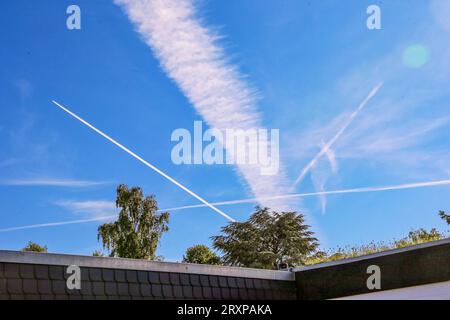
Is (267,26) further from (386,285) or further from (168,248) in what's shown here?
Answer: (168,248)

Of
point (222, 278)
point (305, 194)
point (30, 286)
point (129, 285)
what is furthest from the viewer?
point (305, 194)

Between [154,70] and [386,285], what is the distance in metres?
21.6

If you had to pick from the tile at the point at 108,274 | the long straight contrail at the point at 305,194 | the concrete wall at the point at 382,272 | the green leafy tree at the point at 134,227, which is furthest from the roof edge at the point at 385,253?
the green leafy tree at the point at 134,227

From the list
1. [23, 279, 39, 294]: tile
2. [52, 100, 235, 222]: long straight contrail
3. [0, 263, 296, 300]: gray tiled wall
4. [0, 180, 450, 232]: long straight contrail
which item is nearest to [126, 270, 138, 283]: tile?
[0, 263, 296, 300]: gray tiled wall

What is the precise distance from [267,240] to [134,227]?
10.7 m

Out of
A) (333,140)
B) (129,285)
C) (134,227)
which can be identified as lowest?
(129,285)

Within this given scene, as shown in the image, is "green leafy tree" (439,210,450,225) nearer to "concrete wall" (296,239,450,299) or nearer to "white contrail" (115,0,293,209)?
"white contrail" (115,0,293,209)

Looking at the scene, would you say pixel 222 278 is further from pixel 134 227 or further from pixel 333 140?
pixel 134 227

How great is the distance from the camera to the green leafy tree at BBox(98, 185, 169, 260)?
1590 inches

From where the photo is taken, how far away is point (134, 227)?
40969 mm

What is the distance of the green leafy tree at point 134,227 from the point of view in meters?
40.4

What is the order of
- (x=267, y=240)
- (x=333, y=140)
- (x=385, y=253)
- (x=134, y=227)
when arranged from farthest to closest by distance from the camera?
(x=267, y=240), (x=134, y=227), (x=333, y=140), (x=385, y=253)

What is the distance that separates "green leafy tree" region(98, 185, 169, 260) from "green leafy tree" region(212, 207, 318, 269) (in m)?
5.07

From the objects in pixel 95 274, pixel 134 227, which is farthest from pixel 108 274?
pixel 134 227
